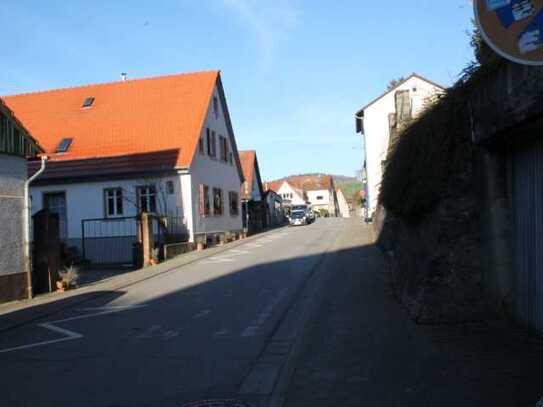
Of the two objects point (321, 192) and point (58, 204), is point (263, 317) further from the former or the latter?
point (321, 192)

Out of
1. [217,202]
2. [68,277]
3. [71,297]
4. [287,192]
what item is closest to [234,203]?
[217,202]

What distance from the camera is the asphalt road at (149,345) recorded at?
6.41 meters

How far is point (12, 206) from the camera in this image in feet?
48.7

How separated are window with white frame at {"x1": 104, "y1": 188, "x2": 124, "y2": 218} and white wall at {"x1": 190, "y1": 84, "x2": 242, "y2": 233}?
335 cm

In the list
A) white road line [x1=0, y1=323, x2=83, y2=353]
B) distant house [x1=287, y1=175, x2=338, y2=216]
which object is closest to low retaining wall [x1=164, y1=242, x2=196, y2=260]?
white road line [x1=0, y1=323, x2=83, y2=353]

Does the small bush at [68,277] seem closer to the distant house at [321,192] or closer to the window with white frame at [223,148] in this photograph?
the window with white frame at [223,148]

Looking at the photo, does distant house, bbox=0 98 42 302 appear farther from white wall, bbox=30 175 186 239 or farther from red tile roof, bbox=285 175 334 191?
red tile roof, bbox=285 175 334 191

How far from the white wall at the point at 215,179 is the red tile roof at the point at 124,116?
1.06 m

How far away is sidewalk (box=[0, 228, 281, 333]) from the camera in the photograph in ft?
40.1

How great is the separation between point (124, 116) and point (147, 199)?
263 inches

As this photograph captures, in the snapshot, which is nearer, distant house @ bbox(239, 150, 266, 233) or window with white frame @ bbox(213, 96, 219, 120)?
window with white frame @ bbox(213, 96, 219, 120)

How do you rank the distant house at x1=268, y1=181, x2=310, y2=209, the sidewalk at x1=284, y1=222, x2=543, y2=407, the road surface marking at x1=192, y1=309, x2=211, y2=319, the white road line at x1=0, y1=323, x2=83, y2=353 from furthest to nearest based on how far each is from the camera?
the distant house at x1=268, y1=181, x2=310, y2=209 → the road surface marking at x1=192, y1=309, x2=211, y2=319 → the white road line at x1=0, y1=323, x2=83, y2=353 → the sidewalk at x1=284, y1=222, x2=543, y2=407

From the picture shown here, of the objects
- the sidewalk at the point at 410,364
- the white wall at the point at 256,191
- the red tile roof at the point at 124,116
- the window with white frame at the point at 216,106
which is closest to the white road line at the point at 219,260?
the red tile roof at the point at 124,116

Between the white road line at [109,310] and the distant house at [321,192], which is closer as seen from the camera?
the white road line at [109,310]
